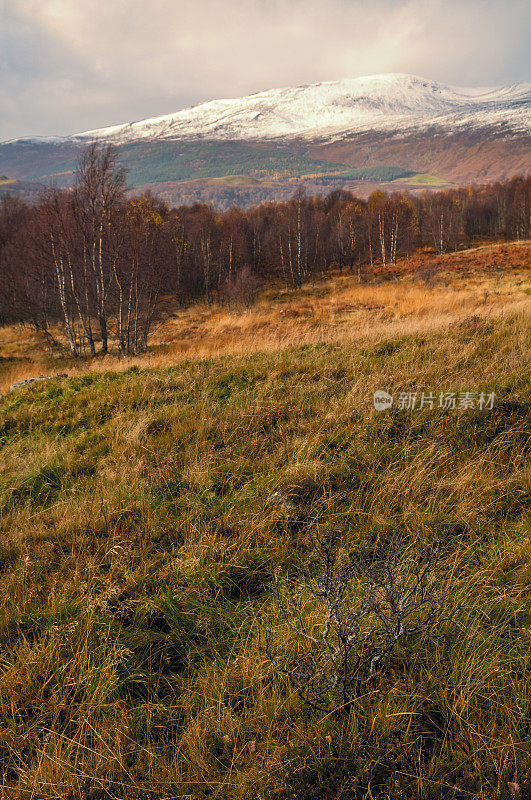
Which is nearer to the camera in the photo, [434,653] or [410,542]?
[434,653]

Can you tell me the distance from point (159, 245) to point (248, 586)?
2205 cm

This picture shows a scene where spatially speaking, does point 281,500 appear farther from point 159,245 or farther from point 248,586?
point 159,245

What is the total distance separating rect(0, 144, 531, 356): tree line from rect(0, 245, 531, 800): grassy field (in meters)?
17.3

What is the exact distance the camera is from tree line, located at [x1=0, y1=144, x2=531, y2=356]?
64.2ft

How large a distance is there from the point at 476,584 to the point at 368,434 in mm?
1858

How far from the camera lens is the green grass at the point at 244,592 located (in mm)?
1409

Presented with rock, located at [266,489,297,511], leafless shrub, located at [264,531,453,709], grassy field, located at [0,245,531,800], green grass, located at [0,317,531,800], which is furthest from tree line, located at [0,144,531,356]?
leafless shrub, located at [264,531,453,709]

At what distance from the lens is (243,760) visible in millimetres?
1425

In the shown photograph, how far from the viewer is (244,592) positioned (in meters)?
2.37

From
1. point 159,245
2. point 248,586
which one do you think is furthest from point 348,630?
point 159,245

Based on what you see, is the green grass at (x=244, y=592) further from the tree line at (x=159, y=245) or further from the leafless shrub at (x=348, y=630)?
the tree line at (x=159, y=245)

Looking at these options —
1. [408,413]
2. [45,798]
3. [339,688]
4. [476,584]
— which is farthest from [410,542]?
[45,798]

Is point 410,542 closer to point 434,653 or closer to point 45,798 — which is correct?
point 434,653

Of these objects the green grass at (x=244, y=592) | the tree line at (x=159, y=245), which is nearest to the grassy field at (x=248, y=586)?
the green grass at (x=244, y=592)
